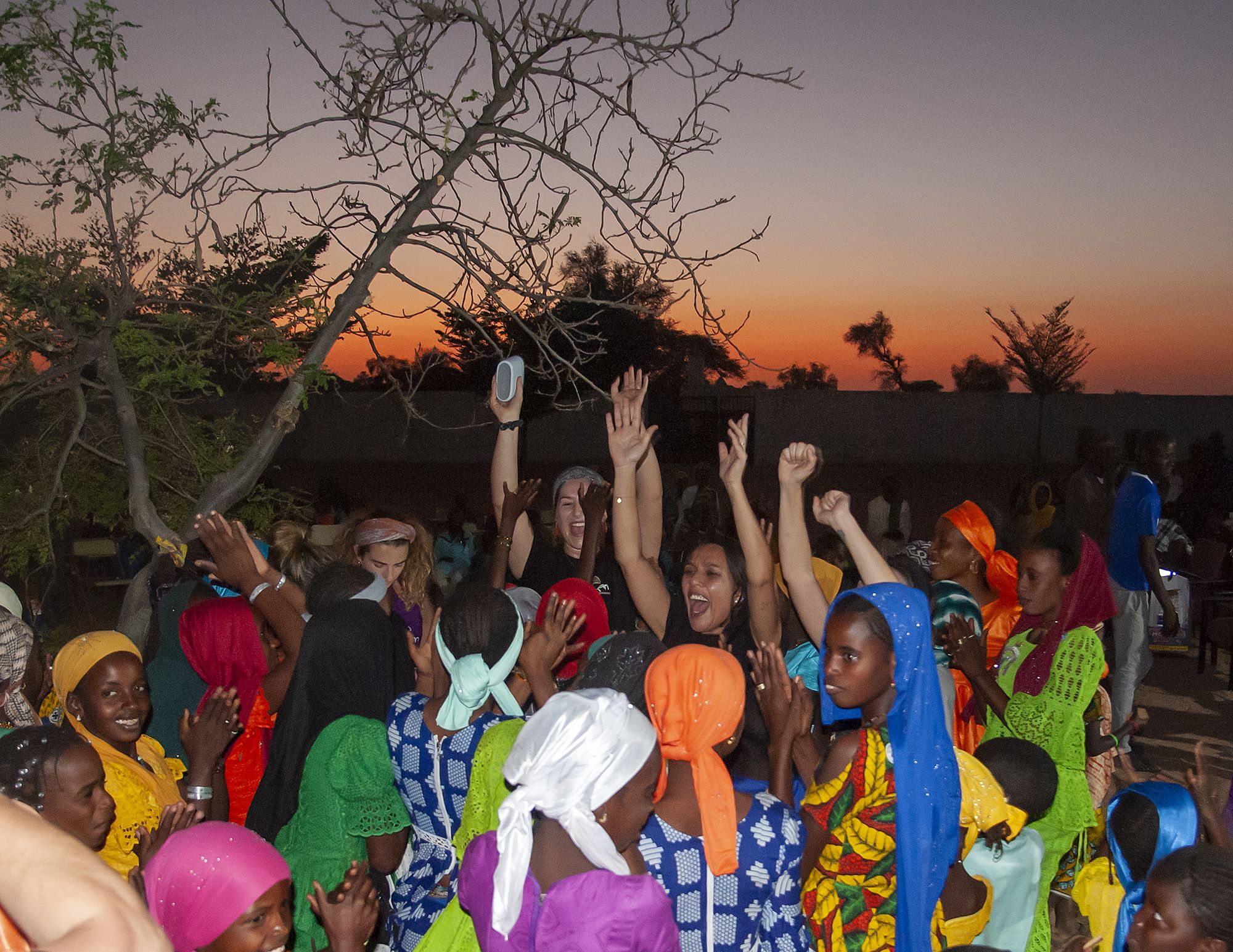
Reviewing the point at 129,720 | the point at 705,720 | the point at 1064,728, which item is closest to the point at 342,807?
the point at 129,720

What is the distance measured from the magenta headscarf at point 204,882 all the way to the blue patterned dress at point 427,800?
19.3 inches

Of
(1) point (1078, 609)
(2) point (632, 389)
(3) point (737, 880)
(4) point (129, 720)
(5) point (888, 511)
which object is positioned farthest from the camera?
(5) point (888, 511)

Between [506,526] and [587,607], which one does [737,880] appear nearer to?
[587,607]

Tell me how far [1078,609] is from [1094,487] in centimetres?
474

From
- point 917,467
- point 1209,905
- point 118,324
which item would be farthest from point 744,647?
point 917,467

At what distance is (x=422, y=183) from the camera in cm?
395

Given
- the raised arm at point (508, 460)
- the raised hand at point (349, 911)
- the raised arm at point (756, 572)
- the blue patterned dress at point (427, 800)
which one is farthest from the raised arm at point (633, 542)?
the raised hand at point (349, 911)

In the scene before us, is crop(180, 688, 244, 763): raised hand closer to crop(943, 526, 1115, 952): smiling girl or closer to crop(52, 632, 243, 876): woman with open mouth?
crop(52, 632, 243, 876): woman with open mouth

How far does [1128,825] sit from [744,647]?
4.57 feet

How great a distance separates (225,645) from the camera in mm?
3412

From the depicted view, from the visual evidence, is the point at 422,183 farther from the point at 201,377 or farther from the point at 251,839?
the point at 251,839

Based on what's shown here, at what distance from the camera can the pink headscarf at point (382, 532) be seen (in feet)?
13.5

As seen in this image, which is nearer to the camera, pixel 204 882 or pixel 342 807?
pixel 204 882

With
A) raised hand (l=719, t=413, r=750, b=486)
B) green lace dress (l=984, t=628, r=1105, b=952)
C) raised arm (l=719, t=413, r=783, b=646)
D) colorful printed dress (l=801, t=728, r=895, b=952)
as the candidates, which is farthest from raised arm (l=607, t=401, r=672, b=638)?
colorful printed dress (l=801, t=728, r=895, b=952)
